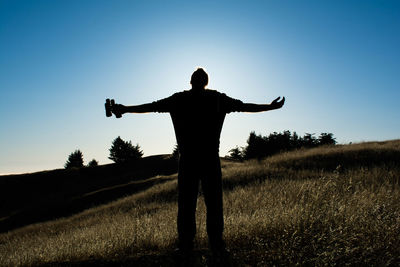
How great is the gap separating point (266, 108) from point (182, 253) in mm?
2362

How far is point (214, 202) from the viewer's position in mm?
3480

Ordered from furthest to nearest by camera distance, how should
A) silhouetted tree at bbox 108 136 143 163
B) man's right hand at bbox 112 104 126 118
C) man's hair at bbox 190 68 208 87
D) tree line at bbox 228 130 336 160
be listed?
silhouetted tree at bbox 108 136 143 163 → tree line at bbox 228 130 336 160 → man's hair at bbox 190 68 208 87 → man's right hand at bbox 112 104 126 118

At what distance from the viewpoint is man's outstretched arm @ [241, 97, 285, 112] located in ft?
12.1

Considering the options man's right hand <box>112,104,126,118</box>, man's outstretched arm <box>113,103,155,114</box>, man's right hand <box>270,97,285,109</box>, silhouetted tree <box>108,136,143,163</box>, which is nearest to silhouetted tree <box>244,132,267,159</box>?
silhouetted tree <box>108,136,143,163</box>

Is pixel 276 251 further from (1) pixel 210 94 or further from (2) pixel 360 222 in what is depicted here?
(1) pixel 210 94

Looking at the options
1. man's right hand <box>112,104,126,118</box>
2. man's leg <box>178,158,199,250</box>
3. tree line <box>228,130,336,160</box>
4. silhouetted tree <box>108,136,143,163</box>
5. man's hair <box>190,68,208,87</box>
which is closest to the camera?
man's right hand <box>112,104,126,118</box>

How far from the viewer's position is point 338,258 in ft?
10.5

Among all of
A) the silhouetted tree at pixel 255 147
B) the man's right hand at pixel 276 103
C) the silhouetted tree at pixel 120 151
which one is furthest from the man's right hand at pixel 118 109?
the silhouetted tree at pixel 120 151

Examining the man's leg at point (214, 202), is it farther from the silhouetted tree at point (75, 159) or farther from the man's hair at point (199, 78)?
the silhouetted tree at point (75, 159)

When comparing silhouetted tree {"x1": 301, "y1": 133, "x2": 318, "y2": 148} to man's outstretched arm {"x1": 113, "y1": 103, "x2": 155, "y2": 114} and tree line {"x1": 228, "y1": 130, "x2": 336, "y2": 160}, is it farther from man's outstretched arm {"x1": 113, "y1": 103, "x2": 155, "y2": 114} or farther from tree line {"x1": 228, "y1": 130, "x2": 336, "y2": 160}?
man's outstretched arm {"x1": 113, "y1": 103, "x2": 155, "y2": 114}

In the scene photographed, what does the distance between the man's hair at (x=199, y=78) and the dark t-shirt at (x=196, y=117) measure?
0.13 metres

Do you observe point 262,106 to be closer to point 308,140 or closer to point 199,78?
point 199,78

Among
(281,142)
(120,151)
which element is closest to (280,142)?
(281,142)

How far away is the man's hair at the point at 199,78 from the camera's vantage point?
11.9ft
